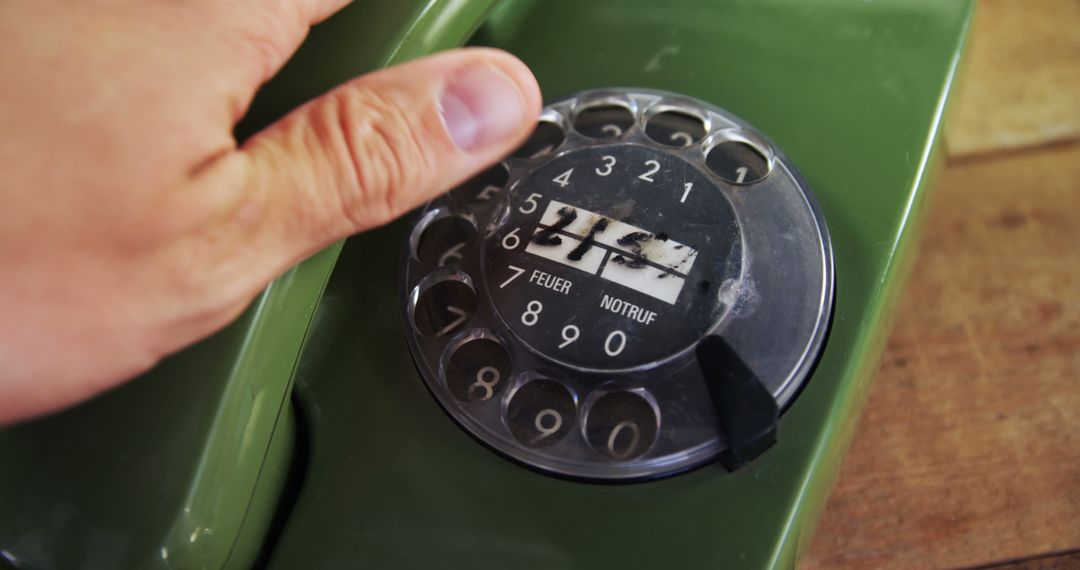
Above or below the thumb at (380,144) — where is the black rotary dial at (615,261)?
below

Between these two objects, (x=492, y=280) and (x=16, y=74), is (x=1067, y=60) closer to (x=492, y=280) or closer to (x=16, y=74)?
(x=492, y=280)

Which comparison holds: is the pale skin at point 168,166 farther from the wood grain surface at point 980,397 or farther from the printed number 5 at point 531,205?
the wood grain surface at point 980,397

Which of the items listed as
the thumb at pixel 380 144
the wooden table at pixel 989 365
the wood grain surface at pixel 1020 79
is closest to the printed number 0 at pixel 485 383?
the thumb at pixel 380 144

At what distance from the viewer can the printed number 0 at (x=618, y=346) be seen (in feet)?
1.47

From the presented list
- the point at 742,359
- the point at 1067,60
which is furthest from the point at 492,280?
the point at 1067,60

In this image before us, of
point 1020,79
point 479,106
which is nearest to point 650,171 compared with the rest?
point 479,106

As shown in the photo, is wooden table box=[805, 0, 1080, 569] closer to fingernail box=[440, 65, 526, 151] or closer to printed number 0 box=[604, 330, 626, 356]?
printed number 0 box=[604, 330, 626, 356]

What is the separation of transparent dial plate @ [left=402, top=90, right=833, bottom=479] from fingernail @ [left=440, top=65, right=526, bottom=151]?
82 millimetres

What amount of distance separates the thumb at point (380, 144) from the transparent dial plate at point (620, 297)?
0.08m

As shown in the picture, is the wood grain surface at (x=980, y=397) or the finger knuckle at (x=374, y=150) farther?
the wood grain surface at (x=980, y=397)

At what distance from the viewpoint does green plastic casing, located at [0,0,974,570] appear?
0.39m

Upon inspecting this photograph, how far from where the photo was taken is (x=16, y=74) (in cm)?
37

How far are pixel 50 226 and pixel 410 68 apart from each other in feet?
0.54

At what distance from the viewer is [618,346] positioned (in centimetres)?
45
